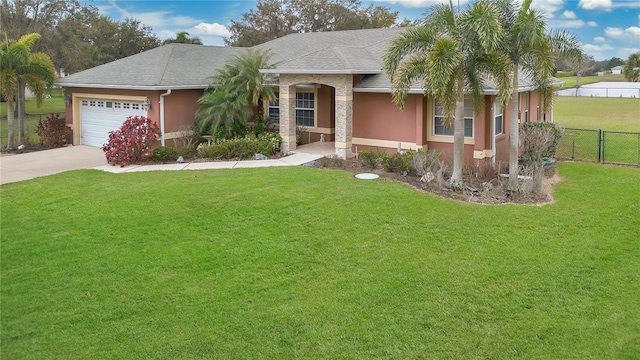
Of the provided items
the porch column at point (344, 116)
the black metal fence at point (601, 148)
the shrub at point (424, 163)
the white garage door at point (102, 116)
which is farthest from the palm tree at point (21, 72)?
the black metal fence at point (601, 148)

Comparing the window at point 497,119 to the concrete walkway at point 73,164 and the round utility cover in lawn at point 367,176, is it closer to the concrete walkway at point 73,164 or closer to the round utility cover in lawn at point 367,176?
the round utility cover in lawn at point 367,176

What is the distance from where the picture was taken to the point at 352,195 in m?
12.2

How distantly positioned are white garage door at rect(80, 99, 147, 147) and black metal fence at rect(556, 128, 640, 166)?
51.3ft

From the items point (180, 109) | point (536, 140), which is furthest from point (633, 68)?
point (180, 109)

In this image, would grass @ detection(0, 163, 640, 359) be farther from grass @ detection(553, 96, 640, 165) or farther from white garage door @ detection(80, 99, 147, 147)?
white garage door @ detection(80, 99, 147, 147)

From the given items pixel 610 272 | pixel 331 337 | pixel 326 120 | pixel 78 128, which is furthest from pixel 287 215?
pixel 78 128

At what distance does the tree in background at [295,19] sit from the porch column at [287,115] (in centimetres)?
2786

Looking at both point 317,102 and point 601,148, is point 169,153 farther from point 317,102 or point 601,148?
point 601,148

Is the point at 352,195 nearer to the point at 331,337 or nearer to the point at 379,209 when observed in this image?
the point at 379,209

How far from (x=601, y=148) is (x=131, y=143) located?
16748 mm

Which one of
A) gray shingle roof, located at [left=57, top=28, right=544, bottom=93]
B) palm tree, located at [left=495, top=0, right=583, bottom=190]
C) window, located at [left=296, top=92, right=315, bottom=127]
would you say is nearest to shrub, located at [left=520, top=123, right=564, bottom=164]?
gray shingle roof, located at [left=57, top=28, right=544, bottom=93]

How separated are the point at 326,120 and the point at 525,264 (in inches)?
471

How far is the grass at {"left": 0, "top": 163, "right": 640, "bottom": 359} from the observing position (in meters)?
6.47

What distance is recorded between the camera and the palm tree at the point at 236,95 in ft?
58.7
